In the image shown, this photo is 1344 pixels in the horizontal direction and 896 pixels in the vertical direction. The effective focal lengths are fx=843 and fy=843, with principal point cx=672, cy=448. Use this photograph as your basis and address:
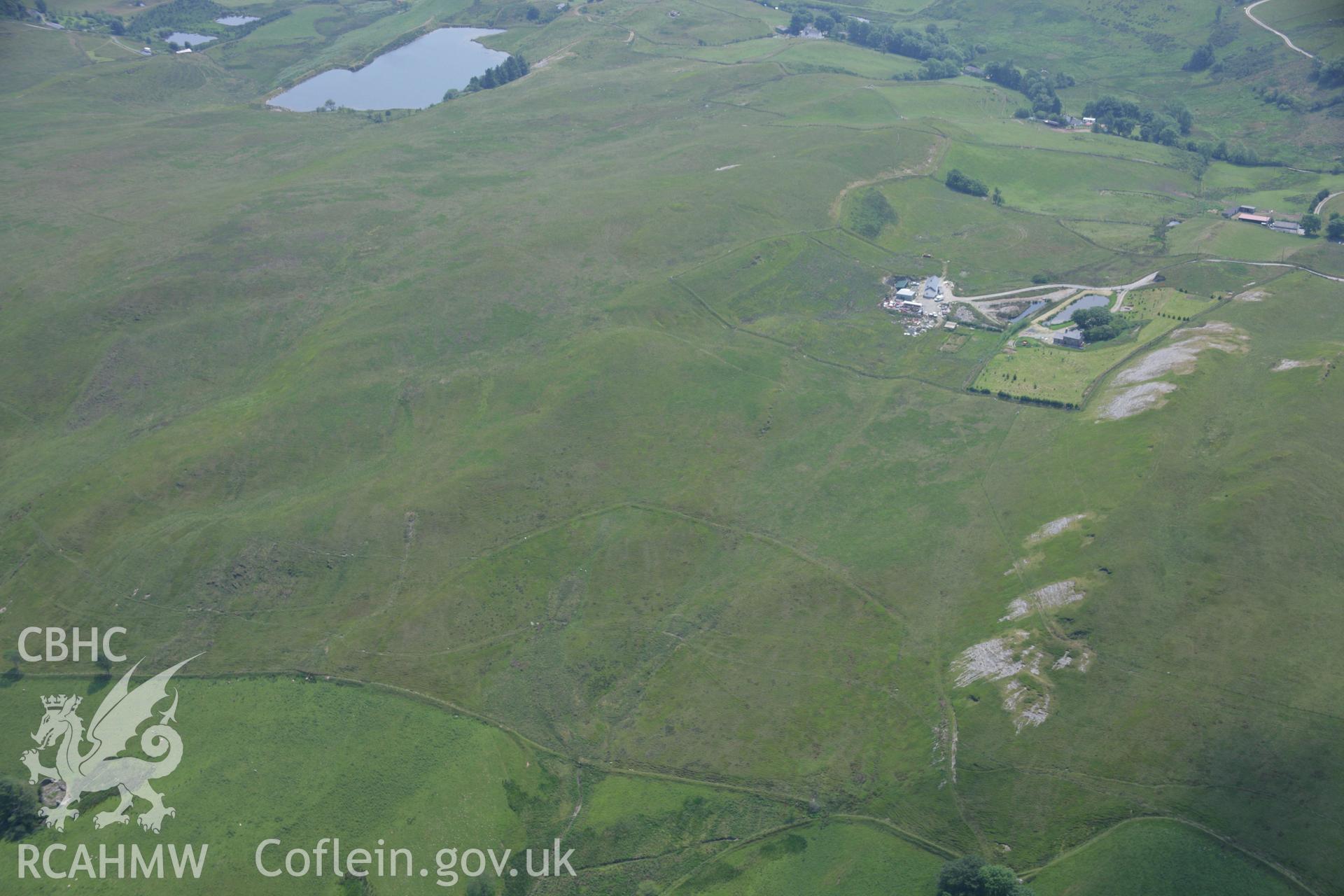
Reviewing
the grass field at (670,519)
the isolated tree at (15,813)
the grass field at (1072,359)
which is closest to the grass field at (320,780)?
the grass field at (670,519)

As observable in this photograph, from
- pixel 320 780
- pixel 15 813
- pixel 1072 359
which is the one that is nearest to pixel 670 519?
pixel 320 780

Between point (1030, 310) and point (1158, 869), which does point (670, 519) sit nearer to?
point (1158, 869)

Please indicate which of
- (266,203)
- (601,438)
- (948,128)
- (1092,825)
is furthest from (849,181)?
(1092,825)

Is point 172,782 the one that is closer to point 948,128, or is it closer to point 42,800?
point 42,800

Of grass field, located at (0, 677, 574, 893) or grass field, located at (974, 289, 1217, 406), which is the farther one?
grass field, located at (974, 289, 1217, 406)

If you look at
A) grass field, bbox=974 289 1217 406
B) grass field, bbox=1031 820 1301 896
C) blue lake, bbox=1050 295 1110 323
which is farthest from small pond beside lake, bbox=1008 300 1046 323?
grass field, bbox=1031 820 1301 896

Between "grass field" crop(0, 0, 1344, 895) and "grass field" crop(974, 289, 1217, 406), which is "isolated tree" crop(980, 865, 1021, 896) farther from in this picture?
"grass field" crop(974, 289, 1217, 406)
